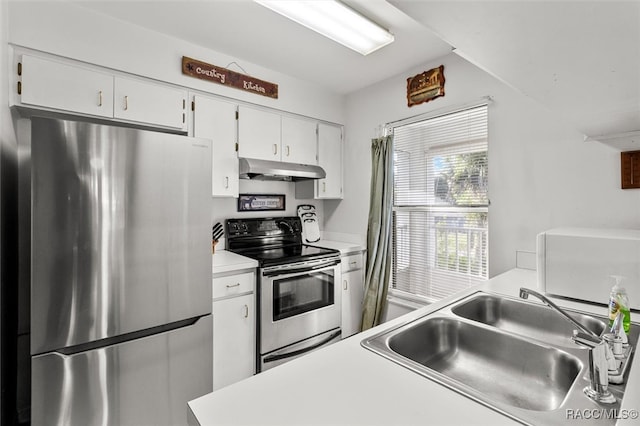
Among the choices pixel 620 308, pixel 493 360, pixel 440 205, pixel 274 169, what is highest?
pixel 274 169

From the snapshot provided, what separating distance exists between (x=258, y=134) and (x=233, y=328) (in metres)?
1.57

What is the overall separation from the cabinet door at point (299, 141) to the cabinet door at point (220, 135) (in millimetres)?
489

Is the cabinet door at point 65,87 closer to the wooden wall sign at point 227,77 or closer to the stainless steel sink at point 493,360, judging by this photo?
the wooden wall sign at point 227,77

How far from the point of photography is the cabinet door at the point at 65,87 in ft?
5.29

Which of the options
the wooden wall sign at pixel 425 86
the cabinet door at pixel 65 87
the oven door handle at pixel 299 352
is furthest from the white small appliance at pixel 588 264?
the cabinet door at pixel 65 87

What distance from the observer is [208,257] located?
1814 mm

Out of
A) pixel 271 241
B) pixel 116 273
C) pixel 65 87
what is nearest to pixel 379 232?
pixel 271 241

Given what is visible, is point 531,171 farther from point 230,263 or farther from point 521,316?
point 230,263

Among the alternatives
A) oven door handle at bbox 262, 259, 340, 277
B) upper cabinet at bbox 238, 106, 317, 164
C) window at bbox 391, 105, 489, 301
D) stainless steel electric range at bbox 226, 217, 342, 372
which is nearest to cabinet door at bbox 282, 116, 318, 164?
upper cabinet at bbox 238, 106, 317, 164

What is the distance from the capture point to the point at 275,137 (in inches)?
104

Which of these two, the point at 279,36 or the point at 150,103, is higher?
the point at 279,36

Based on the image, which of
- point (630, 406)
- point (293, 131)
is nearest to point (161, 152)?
point (293, 131)

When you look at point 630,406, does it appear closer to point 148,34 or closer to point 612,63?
point 612,63

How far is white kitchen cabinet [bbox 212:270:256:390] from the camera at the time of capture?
196cm
